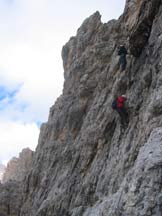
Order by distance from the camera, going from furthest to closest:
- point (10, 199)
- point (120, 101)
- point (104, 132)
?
point (10, 199) < point (104, 132) < point (120, 101)

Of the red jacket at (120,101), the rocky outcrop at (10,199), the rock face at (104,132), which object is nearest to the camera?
the rock face at (104,132)

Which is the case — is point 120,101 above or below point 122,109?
above

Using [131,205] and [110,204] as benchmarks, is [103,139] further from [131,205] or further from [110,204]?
[131,205]

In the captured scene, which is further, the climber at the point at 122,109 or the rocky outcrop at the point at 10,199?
the rocky outcrop at the point at 10,199

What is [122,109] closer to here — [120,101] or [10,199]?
[120,101]

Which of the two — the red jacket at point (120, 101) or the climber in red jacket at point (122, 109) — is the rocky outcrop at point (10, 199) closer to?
the climber in red jacket at point (122, 109)

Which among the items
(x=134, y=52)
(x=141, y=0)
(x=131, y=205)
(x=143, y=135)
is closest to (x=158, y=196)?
(x=131, y=205)

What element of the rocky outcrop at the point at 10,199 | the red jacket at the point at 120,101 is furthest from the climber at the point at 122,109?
the rocky outcrop at the point at 10,199

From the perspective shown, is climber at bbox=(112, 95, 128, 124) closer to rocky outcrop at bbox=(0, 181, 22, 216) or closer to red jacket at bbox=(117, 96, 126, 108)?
red jacket at bbox=(117, 96, 126, 108)

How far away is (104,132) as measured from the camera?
131 ft

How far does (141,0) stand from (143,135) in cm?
1295

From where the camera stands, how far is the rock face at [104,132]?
77.5ft

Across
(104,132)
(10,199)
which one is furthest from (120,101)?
(10,199)

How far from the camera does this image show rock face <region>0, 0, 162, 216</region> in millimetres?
23627
